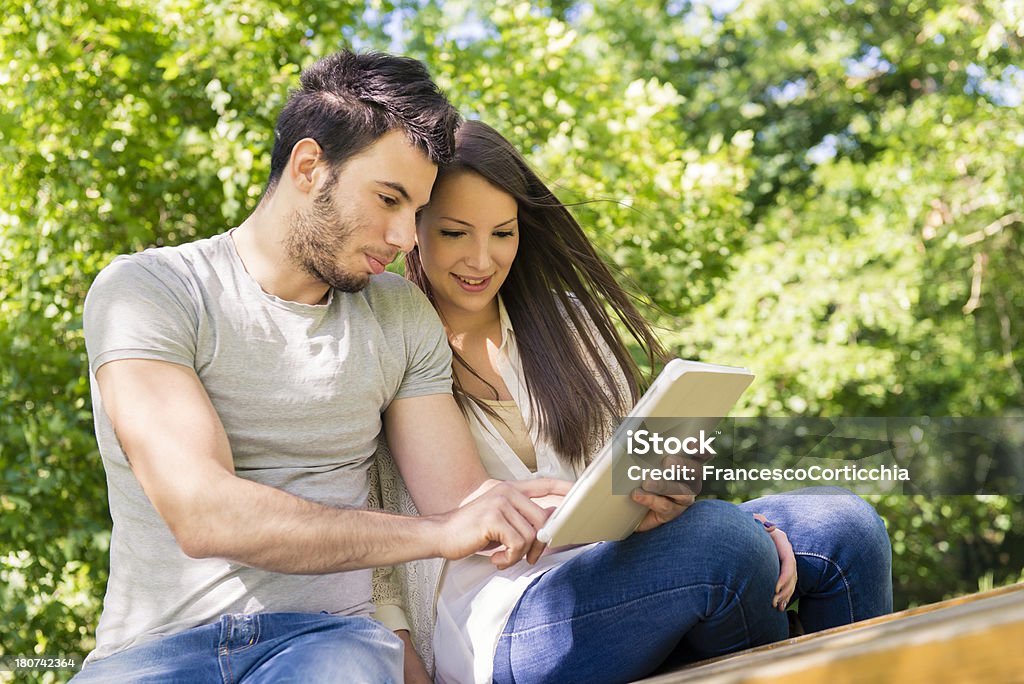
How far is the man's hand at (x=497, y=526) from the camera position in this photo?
1.54 meters

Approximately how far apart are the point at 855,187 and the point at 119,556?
6.59m

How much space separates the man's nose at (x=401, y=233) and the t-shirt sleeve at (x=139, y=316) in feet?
1.14

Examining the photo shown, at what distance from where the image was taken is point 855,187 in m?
7.45

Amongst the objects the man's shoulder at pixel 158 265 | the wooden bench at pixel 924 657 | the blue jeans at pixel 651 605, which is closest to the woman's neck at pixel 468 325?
the man's shoulder at pixel 158 265

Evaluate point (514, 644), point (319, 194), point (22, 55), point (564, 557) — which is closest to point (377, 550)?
point (514, 644)

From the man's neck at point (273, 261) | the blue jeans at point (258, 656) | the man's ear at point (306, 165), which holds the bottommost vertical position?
the blue jeans at point (258, 656)

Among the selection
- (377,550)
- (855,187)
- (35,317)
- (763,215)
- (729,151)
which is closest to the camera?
(377,550)

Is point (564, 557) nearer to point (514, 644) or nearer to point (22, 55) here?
point (514, 644)

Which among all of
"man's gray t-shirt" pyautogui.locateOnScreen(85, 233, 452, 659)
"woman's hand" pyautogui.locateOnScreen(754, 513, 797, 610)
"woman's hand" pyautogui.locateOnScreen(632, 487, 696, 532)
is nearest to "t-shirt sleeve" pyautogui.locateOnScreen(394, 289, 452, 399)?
"man's gray t-shirt" pyautogui.locateOnScreen(85, 233, 452, 659)

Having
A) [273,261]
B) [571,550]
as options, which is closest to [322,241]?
[273,261]

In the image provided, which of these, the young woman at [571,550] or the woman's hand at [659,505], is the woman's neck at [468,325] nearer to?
the young woman at [571,550]

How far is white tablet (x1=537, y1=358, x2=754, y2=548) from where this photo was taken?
55.4 inches

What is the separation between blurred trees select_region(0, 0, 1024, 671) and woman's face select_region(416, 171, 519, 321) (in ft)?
2.36

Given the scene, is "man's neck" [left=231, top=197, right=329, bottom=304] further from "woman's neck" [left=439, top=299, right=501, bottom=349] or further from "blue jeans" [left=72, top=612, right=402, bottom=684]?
"blue jeans" [left=72, top=612, right=402, bottom=684]
